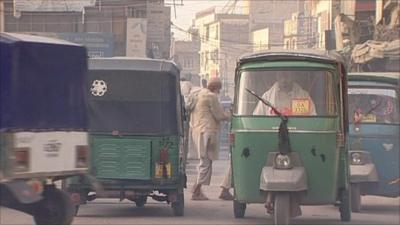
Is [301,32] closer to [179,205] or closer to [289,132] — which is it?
[179,205]

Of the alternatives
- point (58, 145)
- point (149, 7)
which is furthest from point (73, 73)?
point (149, 7)

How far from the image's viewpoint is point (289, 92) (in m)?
12.1

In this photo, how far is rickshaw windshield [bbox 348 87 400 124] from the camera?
1421 cm

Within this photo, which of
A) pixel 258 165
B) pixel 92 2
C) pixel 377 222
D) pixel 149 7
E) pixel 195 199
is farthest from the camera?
pixel 149 7

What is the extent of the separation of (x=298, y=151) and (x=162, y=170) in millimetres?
2239

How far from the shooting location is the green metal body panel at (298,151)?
38.2 ft

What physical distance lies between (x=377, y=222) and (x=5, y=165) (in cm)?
587

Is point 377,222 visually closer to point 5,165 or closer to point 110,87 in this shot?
point 110,87

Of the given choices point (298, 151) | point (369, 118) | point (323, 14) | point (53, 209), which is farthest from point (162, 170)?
point (323, 14)

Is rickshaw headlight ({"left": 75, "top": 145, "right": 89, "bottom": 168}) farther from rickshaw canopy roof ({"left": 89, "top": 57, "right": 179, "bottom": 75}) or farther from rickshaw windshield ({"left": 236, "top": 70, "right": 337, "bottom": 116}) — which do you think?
rickshaw canopy roof ({"left": 89, "top": 57, "right": 179, "bottom": 75})

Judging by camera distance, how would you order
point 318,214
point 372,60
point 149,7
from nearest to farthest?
point 318,214 → point 372,60 → point 149,7

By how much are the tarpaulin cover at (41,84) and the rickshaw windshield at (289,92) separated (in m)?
2.51

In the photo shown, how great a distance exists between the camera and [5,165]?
898 centimetres

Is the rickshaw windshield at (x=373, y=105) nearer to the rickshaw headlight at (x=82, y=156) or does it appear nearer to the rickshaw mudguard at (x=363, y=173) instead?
the rickshaw mudguard at (x=363, y=173)
